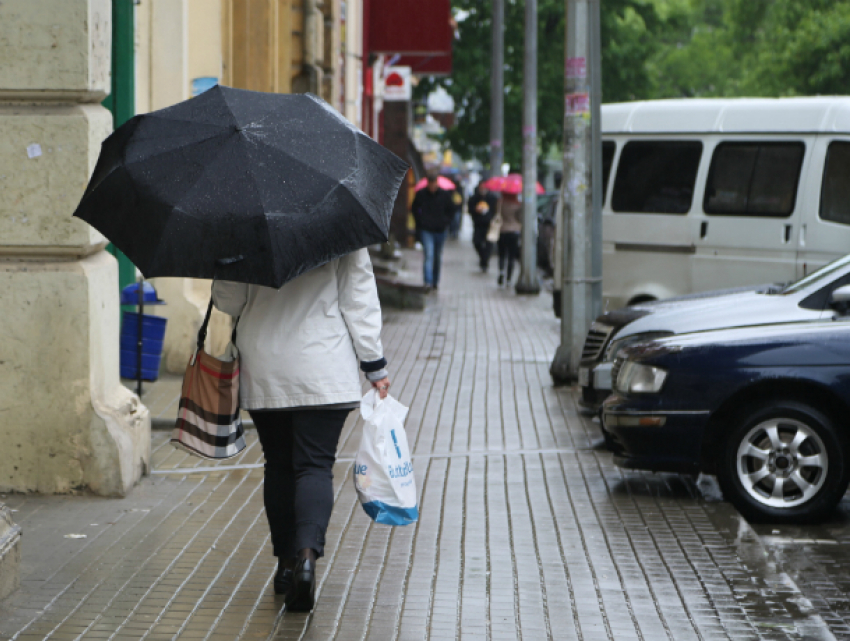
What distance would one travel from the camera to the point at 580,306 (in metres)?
11.2

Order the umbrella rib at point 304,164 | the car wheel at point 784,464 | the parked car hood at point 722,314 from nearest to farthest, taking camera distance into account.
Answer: the umbrella rib at point 304,164 < the car wheel at point 784,464 < the parked car hood at point 722,314

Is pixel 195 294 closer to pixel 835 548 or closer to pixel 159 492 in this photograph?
pixel 159 492

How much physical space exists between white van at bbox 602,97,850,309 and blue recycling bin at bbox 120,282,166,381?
4.86 metres

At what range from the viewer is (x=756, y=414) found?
673 cm

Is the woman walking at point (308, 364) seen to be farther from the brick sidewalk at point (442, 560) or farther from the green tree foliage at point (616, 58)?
the green tree foliage at point (616, 58)

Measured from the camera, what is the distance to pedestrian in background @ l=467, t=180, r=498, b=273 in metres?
26.4

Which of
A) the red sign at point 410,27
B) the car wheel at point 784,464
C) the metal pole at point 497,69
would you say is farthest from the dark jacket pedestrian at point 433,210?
the car wheel at point 784,464

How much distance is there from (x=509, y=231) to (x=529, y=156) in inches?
92.1

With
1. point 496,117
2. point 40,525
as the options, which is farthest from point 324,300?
point 496,117

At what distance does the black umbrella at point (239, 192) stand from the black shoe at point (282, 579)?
1.28 metres

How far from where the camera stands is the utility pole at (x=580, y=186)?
36.4 ft

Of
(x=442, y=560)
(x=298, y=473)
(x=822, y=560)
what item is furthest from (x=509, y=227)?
(x=298, y=473)

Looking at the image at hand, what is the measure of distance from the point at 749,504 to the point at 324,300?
118 inches

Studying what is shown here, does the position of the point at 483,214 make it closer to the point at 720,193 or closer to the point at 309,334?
the point at 720,193
